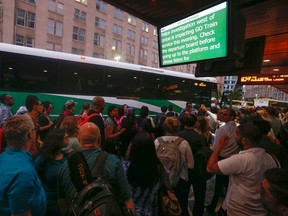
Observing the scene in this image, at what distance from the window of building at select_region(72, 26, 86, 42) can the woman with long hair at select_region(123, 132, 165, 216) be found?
38756mm

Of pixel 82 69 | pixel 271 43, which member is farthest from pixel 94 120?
pixel 82 69

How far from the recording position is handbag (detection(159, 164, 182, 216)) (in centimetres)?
254

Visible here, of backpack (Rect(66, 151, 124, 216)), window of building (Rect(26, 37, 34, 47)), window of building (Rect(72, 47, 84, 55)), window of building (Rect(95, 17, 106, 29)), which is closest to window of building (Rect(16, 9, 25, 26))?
window of building (Rect(26, 37, 34, 47))

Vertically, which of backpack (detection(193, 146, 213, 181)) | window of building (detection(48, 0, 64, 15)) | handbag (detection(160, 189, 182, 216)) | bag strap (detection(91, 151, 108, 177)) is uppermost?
window of building (detection(48, 0, 64, 15))

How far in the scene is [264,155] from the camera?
2549 millimetres

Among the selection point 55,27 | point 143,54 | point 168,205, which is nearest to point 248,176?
point 168,205

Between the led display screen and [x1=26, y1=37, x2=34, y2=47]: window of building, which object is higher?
[x1=26, y1=37, x2=34, y2=47]: window of building

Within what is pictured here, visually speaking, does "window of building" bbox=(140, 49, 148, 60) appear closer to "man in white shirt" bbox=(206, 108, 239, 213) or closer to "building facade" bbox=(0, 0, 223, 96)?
"building facade" bbox=(0, 0, 223, 96)

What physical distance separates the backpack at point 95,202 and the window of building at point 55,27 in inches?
1467

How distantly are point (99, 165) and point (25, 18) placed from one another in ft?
118

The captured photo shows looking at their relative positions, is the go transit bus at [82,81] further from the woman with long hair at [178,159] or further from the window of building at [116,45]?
the window of building at [116,45]

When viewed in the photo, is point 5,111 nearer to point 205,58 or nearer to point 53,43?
point 205,58

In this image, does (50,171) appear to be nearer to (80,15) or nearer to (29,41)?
(29,41)

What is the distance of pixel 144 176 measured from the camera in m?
2.60
